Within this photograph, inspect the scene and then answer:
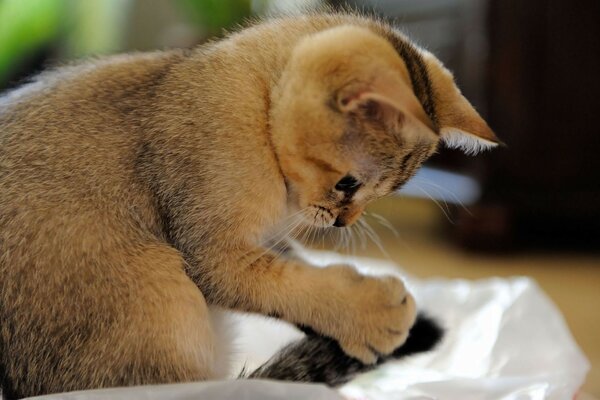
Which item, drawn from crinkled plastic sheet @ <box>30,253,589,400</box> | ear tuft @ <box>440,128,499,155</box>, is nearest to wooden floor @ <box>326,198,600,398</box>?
crinkled plastic sheet @ <box>30,253,589,400</box>

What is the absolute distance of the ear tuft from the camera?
97 centimetres

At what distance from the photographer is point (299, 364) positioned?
0.93m

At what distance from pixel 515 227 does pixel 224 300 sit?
1425 mm

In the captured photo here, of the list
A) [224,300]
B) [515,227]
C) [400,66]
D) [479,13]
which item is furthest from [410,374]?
[479,13]

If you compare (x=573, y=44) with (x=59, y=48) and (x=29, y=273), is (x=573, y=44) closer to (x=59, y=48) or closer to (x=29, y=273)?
(x=59, y=48)

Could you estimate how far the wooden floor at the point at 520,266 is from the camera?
1689 millimetres

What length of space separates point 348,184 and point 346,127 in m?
0.08

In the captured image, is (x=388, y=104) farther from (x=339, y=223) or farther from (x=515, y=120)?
(x=515, y=120)

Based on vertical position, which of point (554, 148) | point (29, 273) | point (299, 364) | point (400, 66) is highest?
point (400, 66)

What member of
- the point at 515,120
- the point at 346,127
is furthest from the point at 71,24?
the point at 346,127

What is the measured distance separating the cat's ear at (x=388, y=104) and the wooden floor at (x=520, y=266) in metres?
0.80

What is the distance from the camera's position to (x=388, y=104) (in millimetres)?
800

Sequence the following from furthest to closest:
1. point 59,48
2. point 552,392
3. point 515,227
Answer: point 515,227 → point 59,48 → point 552,392

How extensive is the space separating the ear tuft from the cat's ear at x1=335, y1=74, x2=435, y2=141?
0.38 feet
